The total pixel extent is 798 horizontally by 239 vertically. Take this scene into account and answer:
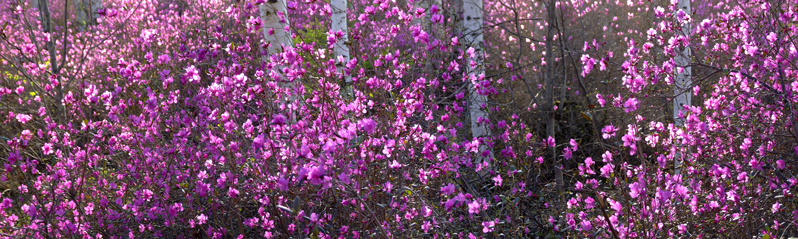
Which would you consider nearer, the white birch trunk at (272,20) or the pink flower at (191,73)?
the pink flower at (191,73)

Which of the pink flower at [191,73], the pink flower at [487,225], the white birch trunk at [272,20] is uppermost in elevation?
the white birch trunk at [272,20]

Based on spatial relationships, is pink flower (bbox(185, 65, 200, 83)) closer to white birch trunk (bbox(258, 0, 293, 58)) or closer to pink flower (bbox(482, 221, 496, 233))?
pink flower (bbox(482, 221, 496, 233))

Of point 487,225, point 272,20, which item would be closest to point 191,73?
point 487,225

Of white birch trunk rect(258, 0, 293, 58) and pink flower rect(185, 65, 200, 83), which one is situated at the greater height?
white birch trunk rect(258, 0, 293, 58)

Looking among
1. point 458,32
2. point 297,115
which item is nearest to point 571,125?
point 458,32

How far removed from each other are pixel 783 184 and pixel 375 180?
195 centimetres

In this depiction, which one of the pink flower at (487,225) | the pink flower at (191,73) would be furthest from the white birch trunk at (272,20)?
the pink flower at (487,225)

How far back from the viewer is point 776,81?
2.90 meters

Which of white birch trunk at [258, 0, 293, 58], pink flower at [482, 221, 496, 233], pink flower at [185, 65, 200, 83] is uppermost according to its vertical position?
white birch trunk at [258, 0, 293, 58]

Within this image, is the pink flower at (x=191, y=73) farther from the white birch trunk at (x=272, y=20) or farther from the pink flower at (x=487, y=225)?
the white birch trunk at (x=272, y=20)

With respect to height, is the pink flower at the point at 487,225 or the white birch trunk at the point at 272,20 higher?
the white birch trunk at the point at 272,20

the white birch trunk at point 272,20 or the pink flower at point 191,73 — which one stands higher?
the white birch trunk at point 272,20

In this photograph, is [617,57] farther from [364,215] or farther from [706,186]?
[364,215]

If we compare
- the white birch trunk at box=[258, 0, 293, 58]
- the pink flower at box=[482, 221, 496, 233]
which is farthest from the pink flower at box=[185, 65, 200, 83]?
the white birch trunk at box=[258, 0, 293, 58]
